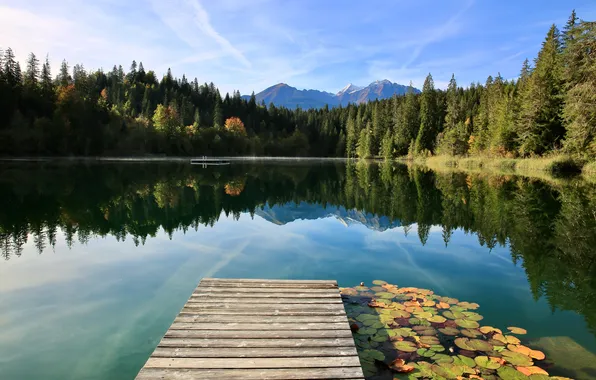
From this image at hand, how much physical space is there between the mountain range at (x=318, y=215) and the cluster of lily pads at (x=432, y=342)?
860 centimetres

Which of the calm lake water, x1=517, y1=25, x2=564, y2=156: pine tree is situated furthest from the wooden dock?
x1=517, y1=25, x2=564, y2=156: pine tree

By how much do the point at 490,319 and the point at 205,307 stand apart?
18.1ft

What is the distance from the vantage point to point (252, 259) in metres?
11.6

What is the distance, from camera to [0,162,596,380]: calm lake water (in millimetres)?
6449

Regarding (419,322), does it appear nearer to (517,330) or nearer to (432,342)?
(432,342)

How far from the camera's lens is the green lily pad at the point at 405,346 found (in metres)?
5.90

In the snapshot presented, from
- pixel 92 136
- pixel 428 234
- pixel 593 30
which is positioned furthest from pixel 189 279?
pixel 92 136

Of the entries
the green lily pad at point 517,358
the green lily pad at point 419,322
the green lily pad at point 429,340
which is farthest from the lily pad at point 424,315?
the green lily pad at point 517,358

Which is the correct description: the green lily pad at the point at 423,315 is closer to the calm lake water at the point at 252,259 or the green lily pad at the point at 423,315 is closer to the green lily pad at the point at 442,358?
the calm lake water at the point at 252,259

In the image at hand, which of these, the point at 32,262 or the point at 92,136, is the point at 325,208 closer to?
the point at 32,262

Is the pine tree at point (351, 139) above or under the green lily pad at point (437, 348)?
above

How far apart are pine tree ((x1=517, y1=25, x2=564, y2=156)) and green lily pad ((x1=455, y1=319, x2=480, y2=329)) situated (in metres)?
47.3

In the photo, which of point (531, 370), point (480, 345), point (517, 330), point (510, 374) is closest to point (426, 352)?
point (480, 345)

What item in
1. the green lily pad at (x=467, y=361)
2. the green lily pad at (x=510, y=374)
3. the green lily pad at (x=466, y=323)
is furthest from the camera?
the green lily pad at (x=466, y=323)
